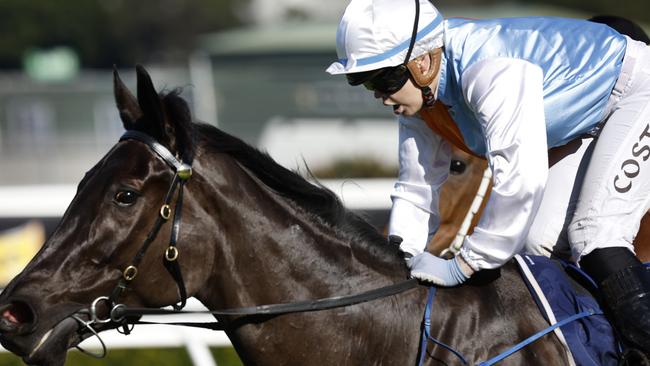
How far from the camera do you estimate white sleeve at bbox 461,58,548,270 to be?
2.62 m

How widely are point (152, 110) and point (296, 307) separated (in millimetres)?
663

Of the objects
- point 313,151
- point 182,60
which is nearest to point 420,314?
point 313,151

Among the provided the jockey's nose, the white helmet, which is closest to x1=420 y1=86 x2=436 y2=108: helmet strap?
the white helmet

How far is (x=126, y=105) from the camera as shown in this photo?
281cm

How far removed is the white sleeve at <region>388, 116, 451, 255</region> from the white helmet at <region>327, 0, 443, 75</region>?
1.53ft

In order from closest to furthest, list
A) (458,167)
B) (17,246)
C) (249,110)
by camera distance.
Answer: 1. (458,167)
2. (17,246)
3. (249,110)

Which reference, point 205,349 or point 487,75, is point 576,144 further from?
point 205,349

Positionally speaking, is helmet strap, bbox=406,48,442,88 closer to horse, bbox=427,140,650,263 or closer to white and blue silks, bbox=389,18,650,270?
white and blue silks, bbox=389,18,650,270

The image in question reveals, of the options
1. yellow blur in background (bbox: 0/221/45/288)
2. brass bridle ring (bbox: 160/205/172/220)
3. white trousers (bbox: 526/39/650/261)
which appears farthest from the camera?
yellow blur in background (bbox: 0/221/45/288)

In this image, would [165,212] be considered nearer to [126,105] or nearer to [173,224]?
[173,224]

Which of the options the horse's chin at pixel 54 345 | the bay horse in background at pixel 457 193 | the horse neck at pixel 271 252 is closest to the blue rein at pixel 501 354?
the horse neck at pixel 271 252

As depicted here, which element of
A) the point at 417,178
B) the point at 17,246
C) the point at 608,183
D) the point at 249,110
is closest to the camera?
the point at 608,183

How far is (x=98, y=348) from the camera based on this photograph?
508 centimetres

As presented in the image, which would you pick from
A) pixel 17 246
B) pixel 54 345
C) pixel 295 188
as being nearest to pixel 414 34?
pixel 295 188
